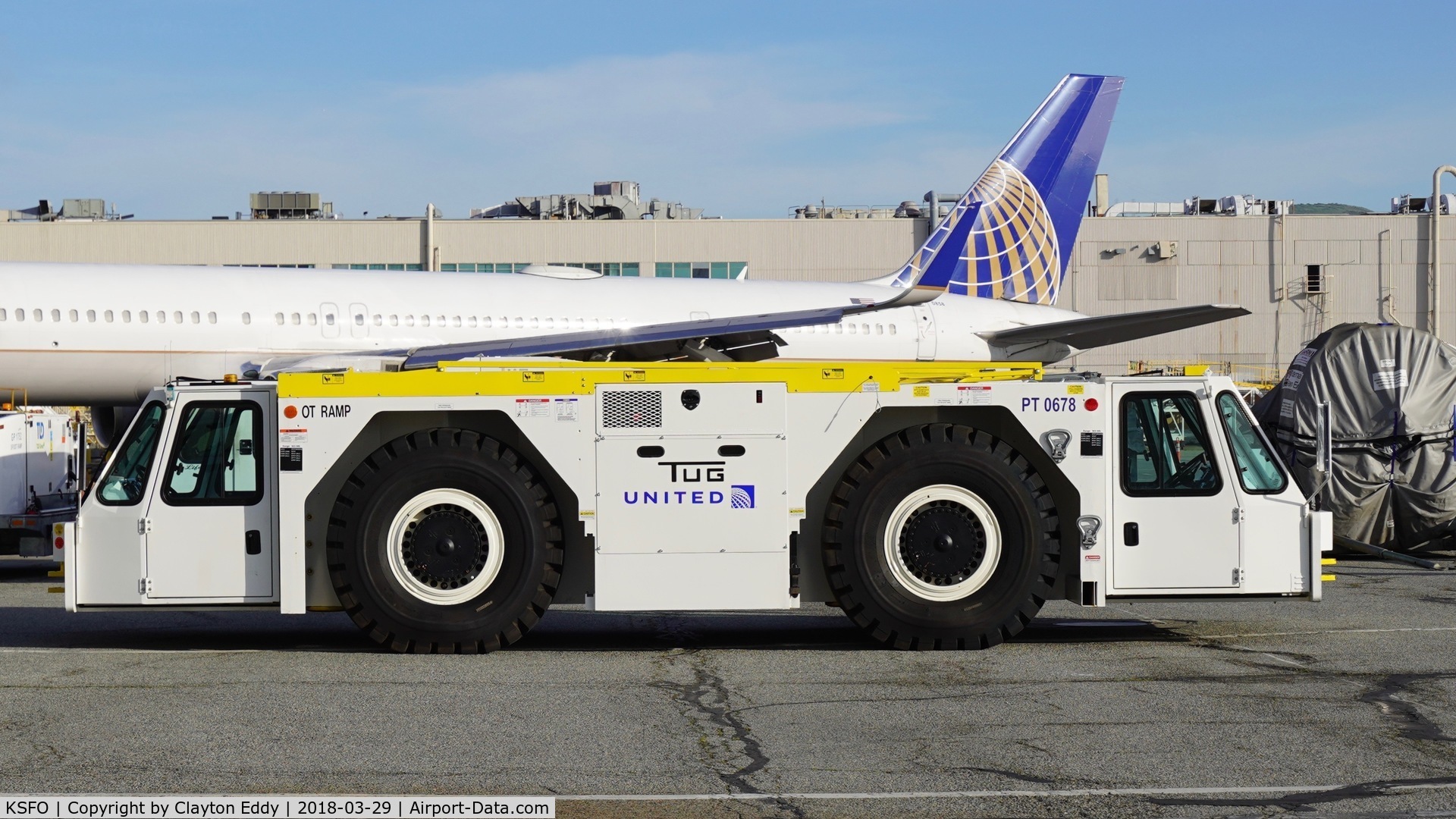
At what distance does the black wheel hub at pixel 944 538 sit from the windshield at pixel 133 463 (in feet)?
16.6

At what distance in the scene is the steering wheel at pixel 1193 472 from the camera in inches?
413

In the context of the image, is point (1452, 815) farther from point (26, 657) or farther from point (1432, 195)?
point (1432, 195)

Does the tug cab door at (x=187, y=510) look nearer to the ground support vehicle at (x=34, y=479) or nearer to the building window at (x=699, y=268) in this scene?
the ground support vehicle at (x=34, y=479)

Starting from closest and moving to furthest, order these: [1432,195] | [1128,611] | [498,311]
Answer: [1128,611], [498,311], [1432,195]

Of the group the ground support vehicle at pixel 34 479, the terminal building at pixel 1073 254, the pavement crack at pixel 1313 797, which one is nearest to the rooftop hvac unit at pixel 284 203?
the terminal building at pixel 1073 254

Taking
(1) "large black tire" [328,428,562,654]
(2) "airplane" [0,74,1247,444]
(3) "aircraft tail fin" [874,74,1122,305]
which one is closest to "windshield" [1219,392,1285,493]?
→ (1) "large black tire" [328,428,562,654]

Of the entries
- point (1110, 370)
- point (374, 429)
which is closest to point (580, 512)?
point (374, 429)

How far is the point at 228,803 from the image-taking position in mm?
6188

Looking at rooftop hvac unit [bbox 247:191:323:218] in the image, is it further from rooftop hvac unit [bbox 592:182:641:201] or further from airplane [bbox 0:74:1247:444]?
airplane [bbox 0:74:1247:444]

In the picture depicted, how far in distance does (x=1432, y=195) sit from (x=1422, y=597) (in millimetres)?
42657

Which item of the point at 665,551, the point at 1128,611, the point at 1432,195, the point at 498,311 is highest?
the point at 1432,195

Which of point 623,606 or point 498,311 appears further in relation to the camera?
point 498,311

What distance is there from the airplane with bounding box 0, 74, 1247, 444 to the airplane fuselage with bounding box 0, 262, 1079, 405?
0.9 inches

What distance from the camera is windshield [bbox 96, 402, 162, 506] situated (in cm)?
1030
